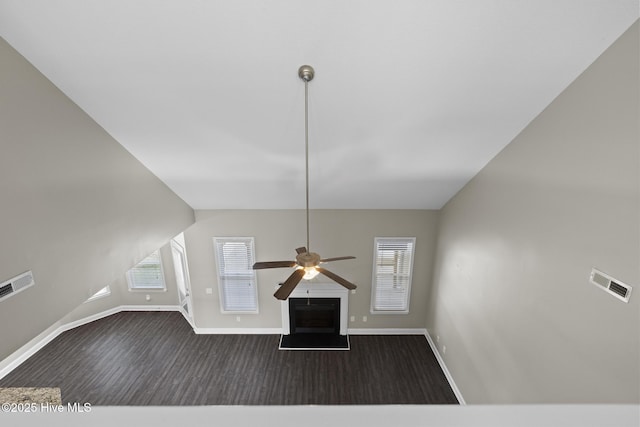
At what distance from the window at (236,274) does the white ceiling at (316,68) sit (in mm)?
2612

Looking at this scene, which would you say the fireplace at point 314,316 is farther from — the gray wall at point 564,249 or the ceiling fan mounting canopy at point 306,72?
the ceiling fan mounting canopy at point 306,72

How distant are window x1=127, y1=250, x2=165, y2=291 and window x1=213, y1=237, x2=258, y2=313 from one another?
202 centimetres

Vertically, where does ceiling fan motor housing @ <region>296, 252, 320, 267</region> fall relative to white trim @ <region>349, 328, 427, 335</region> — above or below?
above

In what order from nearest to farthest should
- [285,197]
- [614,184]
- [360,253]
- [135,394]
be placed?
[614,184], [135,394], [285,197], [360,253]

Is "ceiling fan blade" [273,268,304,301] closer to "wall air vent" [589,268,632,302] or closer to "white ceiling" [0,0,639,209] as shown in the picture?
"white ceiling" [0,0,639,209]

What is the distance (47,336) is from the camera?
20.6ft

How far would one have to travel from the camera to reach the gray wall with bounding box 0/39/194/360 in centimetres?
253

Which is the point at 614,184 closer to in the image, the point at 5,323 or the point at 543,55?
the point at 543,55

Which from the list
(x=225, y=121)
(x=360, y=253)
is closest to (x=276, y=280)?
(x=360, y=253)

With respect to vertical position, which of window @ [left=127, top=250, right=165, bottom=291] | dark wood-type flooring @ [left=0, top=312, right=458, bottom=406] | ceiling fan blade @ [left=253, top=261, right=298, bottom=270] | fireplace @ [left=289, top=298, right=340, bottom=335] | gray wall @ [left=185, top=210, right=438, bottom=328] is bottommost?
dark wood-type flooring @ [left=0, top=312, right=458, bottom=406]

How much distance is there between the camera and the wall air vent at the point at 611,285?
2.19 meters

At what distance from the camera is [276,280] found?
21.0 feet

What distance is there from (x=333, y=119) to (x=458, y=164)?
2.09 meters

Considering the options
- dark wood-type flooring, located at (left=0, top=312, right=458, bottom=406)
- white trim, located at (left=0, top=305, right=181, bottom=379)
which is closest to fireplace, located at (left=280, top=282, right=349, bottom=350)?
dark wood-type flooring, located at (left=0, top=312, right=458, bottom=406)
